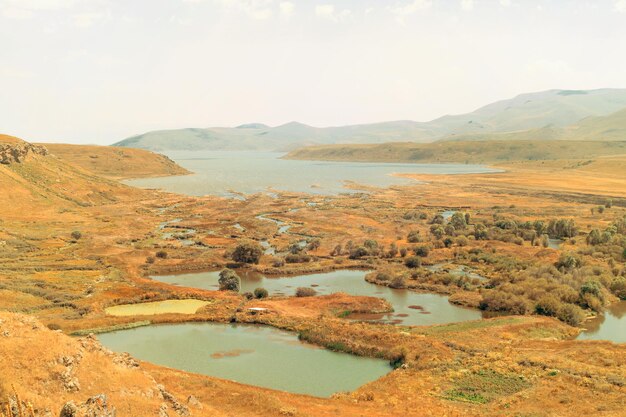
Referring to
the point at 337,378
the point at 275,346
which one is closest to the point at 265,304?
the point at 275,346

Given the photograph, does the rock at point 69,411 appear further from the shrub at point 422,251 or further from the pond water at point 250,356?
the shrub at point 422,251

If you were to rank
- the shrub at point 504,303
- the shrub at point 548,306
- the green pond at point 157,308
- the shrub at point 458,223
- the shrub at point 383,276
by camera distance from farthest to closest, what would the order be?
the shrub at point 458,223, the shrub at point 383,276, the shrub at point 504,303, the shrub at point 548,306, the green pond at point 157,308

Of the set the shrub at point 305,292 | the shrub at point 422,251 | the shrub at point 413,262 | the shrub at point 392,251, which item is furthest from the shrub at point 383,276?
the shrub at point 422,251

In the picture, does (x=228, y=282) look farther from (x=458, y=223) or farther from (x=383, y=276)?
(x=458, y=223)

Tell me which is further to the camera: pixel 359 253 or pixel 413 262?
pixel 359 253

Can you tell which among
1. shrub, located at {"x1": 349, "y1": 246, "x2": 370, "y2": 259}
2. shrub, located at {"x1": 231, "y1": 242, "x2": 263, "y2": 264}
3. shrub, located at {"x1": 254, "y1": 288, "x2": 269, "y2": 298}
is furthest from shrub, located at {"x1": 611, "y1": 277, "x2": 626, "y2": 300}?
shrub, located at {"x1": 231, "y1": 242, "x2": 263, "y2": 264}

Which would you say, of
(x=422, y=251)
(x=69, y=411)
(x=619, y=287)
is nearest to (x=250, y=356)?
(x=69, y=411)
